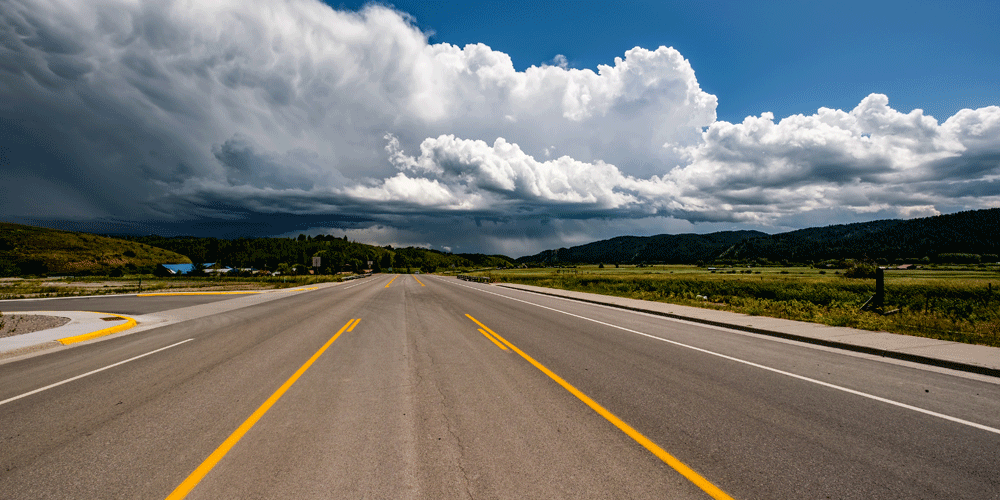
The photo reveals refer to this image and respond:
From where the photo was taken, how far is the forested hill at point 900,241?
10738 cm

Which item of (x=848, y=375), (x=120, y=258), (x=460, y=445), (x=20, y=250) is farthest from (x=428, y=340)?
(x=20, y=250)

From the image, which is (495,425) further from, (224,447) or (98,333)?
(98,333)

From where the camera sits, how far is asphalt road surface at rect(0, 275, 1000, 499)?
3.52m

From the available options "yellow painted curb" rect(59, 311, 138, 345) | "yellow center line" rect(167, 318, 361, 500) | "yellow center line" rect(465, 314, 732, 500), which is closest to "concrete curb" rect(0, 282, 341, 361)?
"yellow painted curb" rect(59, 311, 138, 345)

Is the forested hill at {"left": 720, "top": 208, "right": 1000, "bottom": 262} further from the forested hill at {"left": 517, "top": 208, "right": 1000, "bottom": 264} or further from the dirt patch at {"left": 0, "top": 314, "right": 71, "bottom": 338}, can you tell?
the dirt patch at {"left": 0, "top": 314, "right": 71, "bottom": 338}

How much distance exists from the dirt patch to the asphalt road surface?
598 cm

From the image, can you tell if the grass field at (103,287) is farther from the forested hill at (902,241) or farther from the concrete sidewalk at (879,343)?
the forested hill at (902,241)

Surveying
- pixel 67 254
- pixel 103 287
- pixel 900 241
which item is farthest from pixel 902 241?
pixel 67 254

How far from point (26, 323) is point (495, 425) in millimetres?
19881

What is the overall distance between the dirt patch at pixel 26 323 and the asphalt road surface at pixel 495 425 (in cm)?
598

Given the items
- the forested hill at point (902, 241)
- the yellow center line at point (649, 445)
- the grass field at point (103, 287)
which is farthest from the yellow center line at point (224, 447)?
the forested hill at point (902, 241)

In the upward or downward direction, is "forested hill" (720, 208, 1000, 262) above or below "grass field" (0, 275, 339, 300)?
above

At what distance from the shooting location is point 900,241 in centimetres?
12281

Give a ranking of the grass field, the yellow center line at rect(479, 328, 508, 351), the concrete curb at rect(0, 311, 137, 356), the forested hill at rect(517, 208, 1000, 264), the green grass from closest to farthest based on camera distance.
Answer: the yellow center line at rect(479, 328, 508, 351), the concrete curb at rect(0, 311, 137, 356), the grass field, the green grass, the forested hill at rect(517, 208, 1000, 264)
